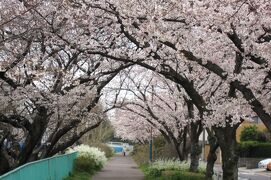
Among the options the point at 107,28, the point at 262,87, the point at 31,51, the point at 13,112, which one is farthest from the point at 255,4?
the point at 13,112

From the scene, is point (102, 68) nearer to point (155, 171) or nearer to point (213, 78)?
point (213, 78)

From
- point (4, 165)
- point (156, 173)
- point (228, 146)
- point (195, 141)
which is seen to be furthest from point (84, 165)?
point (228, 146)

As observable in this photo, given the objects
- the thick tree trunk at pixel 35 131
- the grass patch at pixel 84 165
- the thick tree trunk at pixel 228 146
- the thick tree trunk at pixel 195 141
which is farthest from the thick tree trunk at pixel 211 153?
the grass patch at pixel 84 165

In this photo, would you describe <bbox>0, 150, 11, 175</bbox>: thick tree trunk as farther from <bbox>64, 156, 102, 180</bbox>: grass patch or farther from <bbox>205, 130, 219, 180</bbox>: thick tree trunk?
<bbox>64, 156, 102, 180</bbox>: grass patch

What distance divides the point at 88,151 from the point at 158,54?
2278 cm

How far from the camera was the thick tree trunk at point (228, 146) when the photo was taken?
13148mm

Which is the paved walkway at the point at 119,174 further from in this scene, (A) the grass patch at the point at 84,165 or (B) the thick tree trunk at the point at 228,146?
(B) the thick tree trunk at the point at 228,146

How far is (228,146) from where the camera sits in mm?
13234

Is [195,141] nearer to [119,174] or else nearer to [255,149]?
[119,174]

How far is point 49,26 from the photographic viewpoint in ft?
41.5

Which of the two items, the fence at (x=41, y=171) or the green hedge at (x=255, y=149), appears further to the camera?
the green hedge at (x=255, y=149)

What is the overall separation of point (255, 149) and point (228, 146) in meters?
36.5

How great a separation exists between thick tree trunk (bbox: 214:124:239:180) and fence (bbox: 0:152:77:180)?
A: 5.10 m

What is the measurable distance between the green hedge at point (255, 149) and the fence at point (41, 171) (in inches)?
1159
